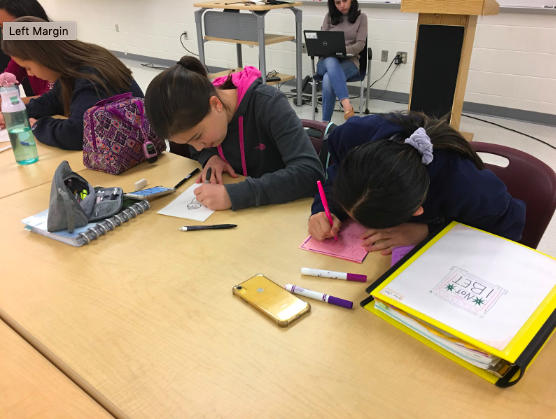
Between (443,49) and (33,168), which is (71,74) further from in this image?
(443,49)

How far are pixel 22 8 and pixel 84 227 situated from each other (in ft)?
6.10

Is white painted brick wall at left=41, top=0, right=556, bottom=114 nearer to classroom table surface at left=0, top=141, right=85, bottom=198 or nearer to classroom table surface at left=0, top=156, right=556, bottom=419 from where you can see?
classroom table surface at left=0, top=156, right=556, bottom=419

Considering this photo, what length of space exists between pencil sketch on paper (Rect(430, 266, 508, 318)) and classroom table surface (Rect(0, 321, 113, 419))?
61 centimetres

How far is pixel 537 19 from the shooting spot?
335cm

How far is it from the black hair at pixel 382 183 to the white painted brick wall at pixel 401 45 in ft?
10.9

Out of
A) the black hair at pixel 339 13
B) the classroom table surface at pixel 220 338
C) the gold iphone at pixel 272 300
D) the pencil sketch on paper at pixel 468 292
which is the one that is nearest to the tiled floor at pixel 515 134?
the black hair at pixel 339 13

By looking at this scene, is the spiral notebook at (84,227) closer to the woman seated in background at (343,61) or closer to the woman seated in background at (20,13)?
the woman seated in background at (20,13)

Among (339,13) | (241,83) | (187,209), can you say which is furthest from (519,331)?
(339,13)

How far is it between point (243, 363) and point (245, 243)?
37 centimetres

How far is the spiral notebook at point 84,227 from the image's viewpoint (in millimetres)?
1076

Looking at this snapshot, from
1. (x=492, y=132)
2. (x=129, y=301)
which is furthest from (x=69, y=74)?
(x=492, y=132)

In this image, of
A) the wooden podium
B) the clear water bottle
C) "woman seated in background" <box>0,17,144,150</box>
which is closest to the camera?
the clear water bottle

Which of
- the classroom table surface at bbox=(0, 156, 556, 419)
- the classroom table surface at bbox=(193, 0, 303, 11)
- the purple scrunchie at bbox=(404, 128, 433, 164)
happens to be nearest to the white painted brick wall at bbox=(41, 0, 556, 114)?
the classroom table surface at bbox=(193, 0, 303, 11)

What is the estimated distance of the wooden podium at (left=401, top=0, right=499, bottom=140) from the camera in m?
2.66
